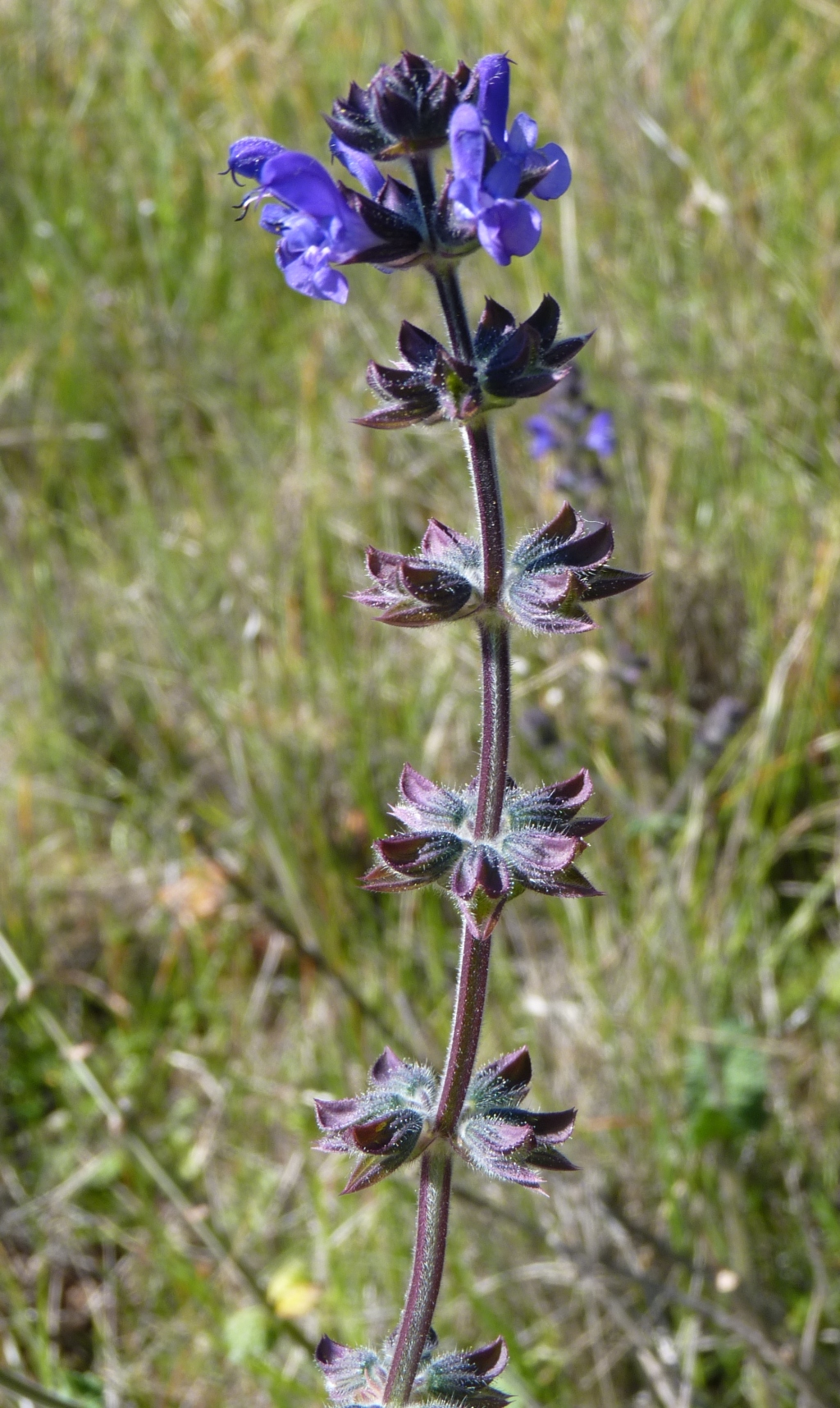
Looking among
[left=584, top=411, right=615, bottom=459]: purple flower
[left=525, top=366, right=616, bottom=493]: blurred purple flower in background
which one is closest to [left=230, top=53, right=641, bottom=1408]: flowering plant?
[left=525, top=366, right=616, bottom=493]: blurred purple flower in background

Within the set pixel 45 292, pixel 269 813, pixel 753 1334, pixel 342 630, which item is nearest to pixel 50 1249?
pixel 269 813

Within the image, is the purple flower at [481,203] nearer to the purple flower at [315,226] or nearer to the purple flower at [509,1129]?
the purple flower at [315,226]

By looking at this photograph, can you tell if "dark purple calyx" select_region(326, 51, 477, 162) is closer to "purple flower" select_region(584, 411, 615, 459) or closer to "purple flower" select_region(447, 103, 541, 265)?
"purple flower" select_region(447, 103, 541, 265)

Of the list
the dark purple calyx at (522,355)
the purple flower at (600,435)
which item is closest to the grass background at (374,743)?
the purple flower at (600,435)

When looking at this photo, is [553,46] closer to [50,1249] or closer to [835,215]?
[835,215]

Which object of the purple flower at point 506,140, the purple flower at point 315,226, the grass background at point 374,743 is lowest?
the grass background at point 374,743

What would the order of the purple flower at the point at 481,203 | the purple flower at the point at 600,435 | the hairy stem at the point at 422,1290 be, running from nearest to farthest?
the purple flower at the point at 481,203
the hairy stem at the point at 422,1290
the purple flower at the point at 600,435
